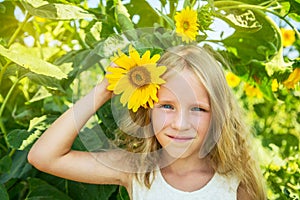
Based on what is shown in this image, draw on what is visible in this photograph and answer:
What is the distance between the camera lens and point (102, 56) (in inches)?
53.1

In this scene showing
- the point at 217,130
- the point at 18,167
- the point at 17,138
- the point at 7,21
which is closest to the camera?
the point at 217,130

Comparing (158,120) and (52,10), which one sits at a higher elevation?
(52,10)

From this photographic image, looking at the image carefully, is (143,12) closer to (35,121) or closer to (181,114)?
(35,121)

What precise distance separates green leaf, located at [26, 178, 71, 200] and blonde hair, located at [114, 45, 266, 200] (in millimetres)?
252

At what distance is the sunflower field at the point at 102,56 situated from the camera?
1.39 meters

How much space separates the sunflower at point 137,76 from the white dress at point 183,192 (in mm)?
176

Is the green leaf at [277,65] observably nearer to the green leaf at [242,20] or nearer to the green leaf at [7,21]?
the green leaf at [242,20]

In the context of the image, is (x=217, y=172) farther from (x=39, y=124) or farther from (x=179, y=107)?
(x=39, y=124)

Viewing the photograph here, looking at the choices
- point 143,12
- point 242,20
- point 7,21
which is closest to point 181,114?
point 242,20

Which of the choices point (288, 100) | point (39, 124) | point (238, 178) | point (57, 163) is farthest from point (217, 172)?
point (288, 100)

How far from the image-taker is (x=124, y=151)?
1375 mm

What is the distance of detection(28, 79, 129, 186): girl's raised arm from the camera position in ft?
4.27

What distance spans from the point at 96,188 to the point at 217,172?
30cm

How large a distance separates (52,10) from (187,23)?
27 cm
